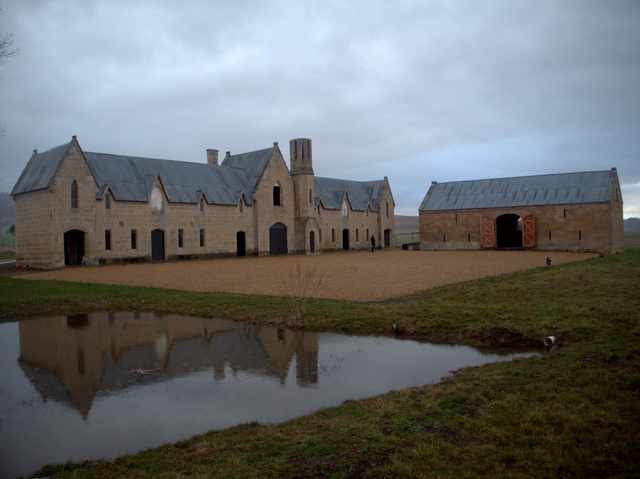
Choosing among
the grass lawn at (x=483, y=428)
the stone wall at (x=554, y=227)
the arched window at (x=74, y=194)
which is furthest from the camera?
the stone wall at (x=554, y=227)

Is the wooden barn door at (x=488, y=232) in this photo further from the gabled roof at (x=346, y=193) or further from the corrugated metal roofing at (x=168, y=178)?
the corrugated metal roofing at (x=168, y=178)

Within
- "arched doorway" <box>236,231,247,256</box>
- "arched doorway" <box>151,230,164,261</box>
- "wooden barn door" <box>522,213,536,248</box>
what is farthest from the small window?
"wooden barn door" <box>522,213,536,248</box>

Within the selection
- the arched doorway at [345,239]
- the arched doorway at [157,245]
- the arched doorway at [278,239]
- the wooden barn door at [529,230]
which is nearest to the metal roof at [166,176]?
the arched doorway at [157,245]

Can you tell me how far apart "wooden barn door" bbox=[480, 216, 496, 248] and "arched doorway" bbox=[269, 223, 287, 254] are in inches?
736

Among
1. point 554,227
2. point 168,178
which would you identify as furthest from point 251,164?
point 554,227

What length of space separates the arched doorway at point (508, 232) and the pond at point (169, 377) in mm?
44837

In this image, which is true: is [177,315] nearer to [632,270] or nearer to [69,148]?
[632,270]

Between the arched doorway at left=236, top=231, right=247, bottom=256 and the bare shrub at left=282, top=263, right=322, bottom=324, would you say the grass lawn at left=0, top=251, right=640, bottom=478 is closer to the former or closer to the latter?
the bare shrub at left=282, top=263, right=322, bottom=324

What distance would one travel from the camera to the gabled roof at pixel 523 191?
4422 cm

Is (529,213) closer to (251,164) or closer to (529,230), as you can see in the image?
(529,230)

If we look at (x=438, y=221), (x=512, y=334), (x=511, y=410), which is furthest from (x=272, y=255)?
(x=511, y=410)

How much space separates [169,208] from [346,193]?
22.8 meters

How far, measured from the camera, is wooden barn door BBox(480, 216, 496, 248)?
48125mm

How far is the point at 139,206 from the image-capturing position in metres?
36.8
